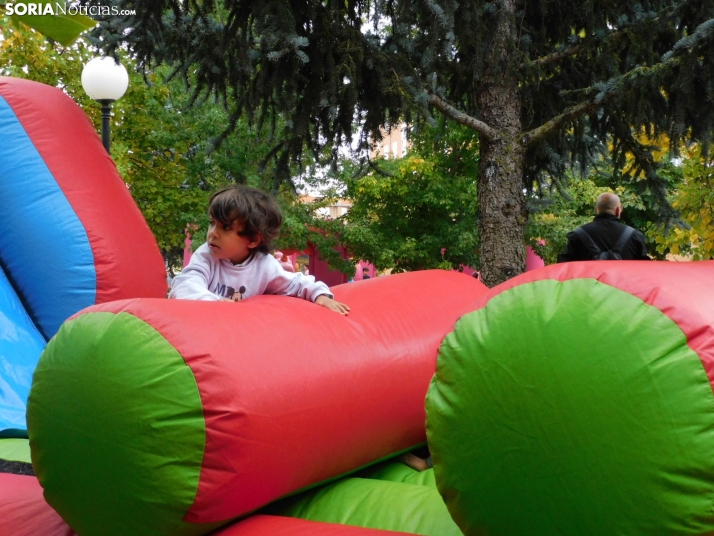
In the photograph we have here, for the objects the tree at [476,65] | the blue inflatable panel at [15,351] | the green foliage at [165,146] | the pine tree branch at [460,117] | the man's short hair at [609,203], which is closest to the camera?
the blue inflatable panel at [15,351]

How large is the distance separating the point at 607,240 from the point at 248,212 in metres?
3.36

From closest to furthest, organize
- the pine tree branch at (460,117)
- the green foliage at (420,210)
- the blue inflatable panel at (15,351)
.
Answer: the blue inflatable panel at (15,351)
the pine tree branch at (460,117)
the green foliage at (420,210)

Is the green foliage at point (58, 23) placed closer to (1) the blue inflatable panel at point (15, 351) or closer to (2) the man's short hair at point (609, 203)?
(1) the blue inflatable panel at point (15, 351)

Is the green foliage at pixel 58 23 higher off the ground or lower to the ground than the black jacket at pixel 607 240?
higher

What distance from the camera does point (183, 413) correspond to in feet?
4.98

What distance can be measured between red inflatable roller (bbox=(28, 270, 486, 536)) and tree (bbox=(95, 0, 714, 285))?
10.9ft

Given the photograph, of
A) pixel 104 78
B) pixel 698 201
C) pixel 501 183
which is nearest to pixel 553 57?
pixel 501 183

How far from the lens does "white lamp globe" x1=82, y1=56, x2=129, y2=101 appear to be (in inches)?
238

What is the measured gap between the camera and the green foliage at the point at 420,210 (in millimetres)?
13570

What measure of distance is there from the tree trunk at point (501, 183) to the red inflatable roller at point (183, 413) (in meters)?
4.48

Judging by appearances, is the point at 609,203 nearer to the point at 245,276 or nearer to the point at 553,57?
the point at 553,57

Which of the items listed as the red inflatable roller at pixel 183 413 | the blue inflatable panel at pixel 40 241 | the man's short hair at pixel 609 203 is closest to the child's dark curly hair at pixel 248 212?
the red inflatable roller at pixel 183 413

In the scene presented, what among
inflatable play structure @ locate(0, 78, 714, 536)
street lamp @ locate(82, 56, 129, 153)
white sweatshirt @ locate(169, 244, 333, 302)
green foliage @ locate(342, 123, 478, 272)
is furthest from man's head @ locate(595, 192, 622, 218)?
green foliage @ locate(342, 123, 478, 272)

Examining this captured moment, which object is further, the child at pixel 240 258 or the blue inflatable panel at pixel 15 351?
the blue inflatable panel at pixel 15 351
